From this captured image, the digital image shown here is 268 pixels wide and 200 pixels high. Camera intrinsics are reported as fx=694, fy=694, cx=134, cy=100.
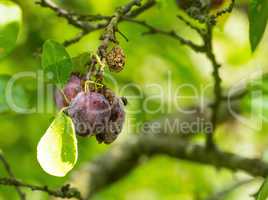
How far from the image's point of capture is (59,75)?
111 cm

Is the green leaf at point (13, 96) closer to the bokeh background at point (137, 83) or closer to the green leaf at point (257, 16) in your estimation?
the bokeh background at point (137, 83)

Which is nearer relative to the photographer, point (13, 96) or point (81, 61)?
point (81, 61)

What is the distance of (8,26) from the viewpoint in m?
1.33

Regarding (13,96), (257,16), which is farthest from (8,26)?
(257,16)

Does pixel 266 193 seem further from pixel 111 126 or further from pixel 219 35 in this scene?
pixel 219 35

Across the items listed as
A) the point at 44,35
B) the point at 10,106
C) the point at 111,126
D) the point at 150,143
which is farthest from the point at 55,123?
the point at 44,35

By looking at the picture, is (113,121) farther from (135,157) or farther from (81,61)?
(135,157)

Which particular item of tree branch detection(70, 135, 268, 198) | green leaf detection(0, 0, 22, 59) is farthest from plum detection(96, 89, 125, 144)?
tree branch detection(70, 135, 268, 198)

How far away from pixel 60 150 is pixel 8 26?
1.34ft

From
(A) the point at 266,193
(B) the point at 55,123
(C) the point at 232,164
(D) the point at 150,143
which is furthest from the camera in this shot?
(D) the point at 150,143

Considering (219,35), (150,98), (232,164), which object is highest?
(219,35)

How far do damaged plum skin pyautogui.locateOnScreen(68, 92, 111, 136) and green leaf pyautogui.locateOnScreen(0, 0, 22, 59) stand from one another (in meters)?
0.30

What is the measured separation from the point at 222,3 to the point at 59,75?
18.8 inches

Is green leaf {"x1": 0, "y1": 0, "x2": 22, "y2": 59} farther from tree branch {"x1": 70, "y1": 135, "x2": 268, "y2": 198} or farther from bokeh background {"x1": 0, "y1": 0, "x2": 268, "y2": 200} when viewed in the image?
tree branch {"x1": 70, "y1": 135, "x2": 268, "y2": 198}
